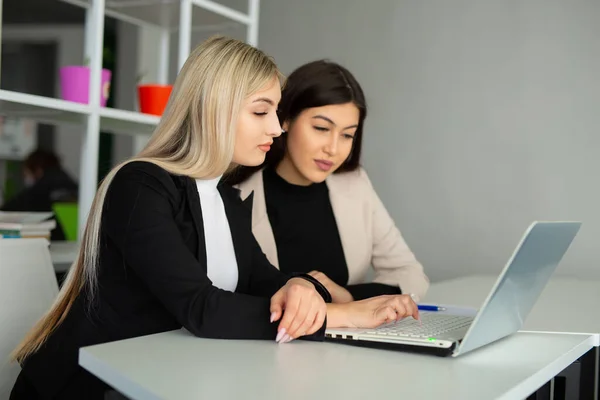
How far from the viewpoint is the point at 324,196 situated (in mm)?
2119

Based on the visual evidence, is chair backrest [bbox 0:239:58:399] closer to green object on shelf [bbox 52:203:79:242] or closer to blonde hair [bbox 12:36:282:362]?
blonde hair [bbox 12:36:282:362]

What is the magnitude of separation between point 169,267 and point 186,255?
0.04 meters

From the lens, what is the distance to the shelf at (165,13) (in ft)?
8.05

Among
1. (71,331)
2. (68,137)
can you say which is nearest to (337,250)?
(71,331)

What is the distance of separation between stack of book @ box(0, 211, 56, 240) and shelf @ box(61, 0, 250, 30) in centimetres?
71

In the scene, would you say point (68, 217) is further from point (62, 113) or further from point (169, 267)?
point (169, 267)

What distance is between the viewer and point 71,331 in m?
1.25

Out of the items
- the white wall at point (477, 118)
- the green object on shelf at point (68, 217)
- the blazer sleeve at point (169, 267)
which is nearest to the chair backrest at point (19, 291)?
the blazer sleeve at point (169, 267)

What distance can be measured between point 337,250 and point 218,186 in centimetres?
68

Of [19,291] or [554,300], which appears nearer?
[19,291]

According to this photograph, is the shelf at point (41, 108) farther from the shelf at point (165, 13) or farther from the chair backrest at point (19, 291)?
the chair backrest at point (19, 291)

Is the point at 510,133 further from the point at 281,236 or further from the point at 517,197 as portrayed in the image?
the point at 281,236

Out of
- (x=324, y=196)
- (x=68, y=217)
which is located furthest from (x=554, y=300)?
(x=68, y=217)

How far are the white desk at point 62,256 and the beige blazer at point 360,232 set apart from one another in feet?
1.75
